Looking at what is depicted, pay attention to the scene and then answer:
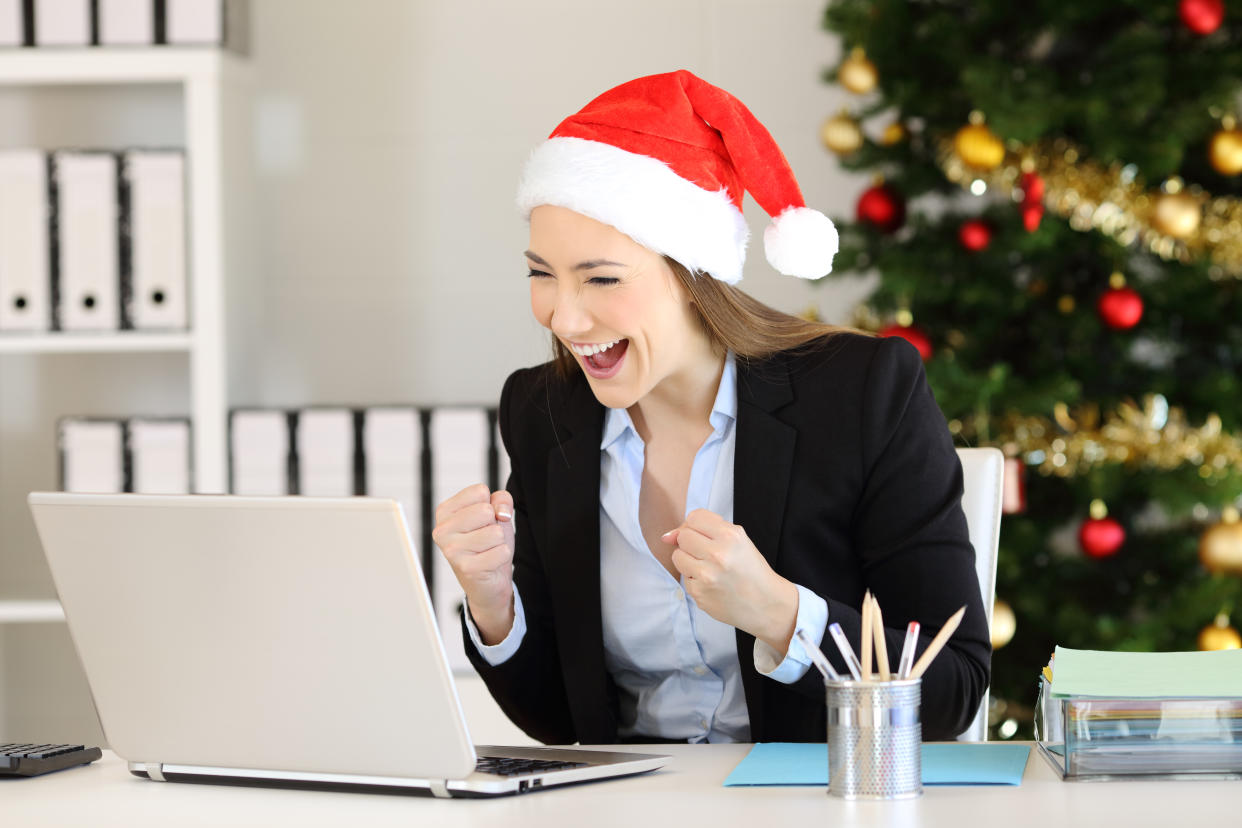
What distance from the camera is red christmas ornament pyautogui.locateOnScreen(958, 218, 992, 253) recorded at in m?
2.27

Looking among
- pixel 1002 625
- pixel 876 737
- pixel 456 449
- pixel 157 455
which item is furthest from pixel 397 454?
pixel 876 737

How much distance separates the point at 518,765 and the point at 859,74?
1.57 meters

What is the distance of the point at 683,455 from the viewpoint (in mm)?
1470

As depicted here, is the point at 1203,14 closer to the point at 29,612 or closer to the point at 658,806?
the point at 658,806

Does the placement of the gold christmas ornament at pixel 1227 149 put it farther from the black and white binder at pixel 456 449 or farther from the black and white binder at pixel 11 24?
the black and white binder at pixel 11 24

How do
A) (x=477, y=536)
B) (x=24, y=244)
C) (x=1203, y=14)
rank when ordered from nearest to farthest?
(x=477, y=536), (x=1203, y=14), (x=24, y=244)

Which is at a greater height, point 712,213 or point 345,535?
point 712,213

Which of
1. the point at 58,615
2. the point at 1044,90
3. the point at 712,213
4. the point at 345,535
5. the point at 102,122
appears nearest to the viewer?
the point at 345,535

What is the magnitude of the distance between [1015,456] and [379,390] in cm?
120

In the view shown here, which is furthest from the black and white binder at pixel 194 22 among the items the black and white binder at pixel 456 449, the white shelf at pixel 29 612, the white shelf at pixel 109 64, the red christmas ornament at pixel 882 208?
the red christmas ornament at pixel 882 208

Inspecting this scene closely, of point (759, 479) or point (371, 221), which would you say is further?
point (371, 221)

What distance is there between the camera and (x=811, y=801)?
2.99ft

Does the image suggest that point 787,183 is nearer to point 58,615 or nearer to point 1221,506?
point 1221,506

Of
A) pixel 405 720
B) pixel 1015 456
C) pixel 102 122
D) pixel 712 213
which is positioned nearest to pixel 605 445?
pixel 712 213
